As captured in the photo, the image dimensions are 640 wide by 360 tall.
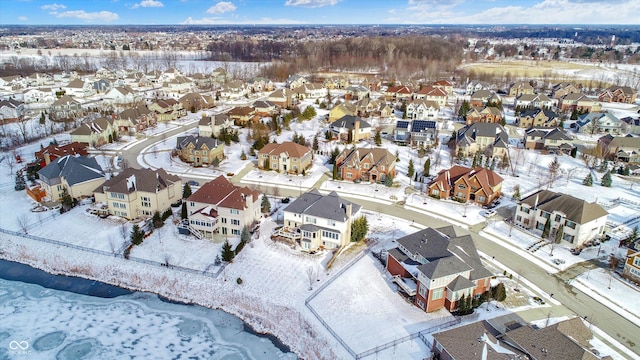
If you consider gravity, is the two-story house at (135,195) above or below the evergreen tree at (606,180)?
above

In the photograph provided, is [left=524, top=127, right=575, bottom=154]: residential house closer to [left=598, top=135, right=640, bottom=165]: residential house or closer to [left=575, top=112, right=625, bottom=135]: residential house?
[left=598, top=135, right=640, bottom=165]: residential house

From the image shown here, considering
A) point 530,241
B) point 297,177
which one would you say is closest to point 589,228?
point 530,241

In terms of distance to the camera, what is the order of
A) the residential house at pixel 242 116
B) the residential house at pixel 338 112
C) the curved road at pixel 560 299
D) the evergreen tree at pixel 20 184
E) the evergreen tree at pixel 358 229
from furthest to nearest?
the residential house at pixel 338 112 → the residential house at pixel 242 116 → the evergreen tree at pixel 20 184 → the evergreen tree at pixel 358 229 → the curved road at pixel 560 299

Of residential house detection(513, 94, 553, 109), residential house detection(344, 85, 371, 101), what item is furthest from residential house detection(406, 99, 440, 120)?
residential house detection(513, 94, 553, 109)

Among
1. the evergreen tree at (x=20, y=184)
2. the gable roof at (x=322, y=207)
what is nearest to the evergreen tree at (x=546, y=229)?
the gable roof at (x=322, y=207)

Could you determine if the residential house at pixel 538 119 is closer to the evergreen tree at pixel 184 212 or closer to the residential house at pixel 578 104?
the residential house at pixel 578 104

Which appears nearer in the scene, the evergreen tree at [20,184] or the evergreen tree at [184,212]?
the evergreen tree at [184,212]

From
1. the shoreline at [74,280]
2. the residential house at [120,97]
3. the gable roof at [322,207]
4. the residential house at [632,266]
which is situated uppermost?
the residential house at [120,97]
